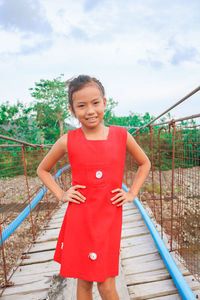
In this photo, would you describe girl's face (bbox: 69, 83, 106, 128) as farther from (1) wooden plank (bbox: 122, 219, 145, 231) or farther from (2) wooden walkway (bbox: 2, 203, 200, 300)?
(1) wooden plank (bbox: 122, 219, 145, 231)

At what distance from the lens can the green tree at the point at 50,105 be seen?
1689cm

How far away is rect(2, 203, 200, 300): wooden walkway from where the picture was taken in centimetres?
147

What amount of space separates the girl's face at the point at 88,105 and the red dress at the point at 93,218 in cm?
10

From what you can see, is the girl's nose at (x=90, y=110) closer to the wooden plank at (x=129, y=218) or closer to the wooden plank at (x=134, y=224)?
the wooden plank at (x=134, y=224)

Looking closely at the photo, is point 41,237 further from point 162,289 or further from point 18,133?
point 18,133

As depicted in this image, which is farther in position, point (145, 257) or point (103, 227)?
point (145, 257)

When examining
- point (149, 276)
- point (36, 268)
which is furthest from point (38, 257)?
point (149, 276)

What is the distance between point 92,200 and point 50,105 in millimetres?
17199

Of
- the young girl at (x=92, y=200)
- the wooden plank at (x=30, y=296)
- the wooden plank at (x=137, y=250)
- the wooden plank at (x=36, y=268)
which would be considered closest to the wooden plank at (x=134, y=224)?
the wooden plank at (x=137, y=250)

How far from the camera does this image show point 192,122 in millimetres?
1422

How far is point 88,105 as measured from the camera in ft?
3.59

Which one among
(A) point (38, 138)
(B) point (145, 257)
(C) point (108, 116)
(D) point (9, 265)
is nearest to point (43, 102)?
(A) point (38, 138)

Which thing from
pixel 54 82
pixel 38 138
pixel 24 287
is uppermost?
pixel 54 82

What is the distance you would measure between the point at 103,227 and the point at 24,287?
103 cm
